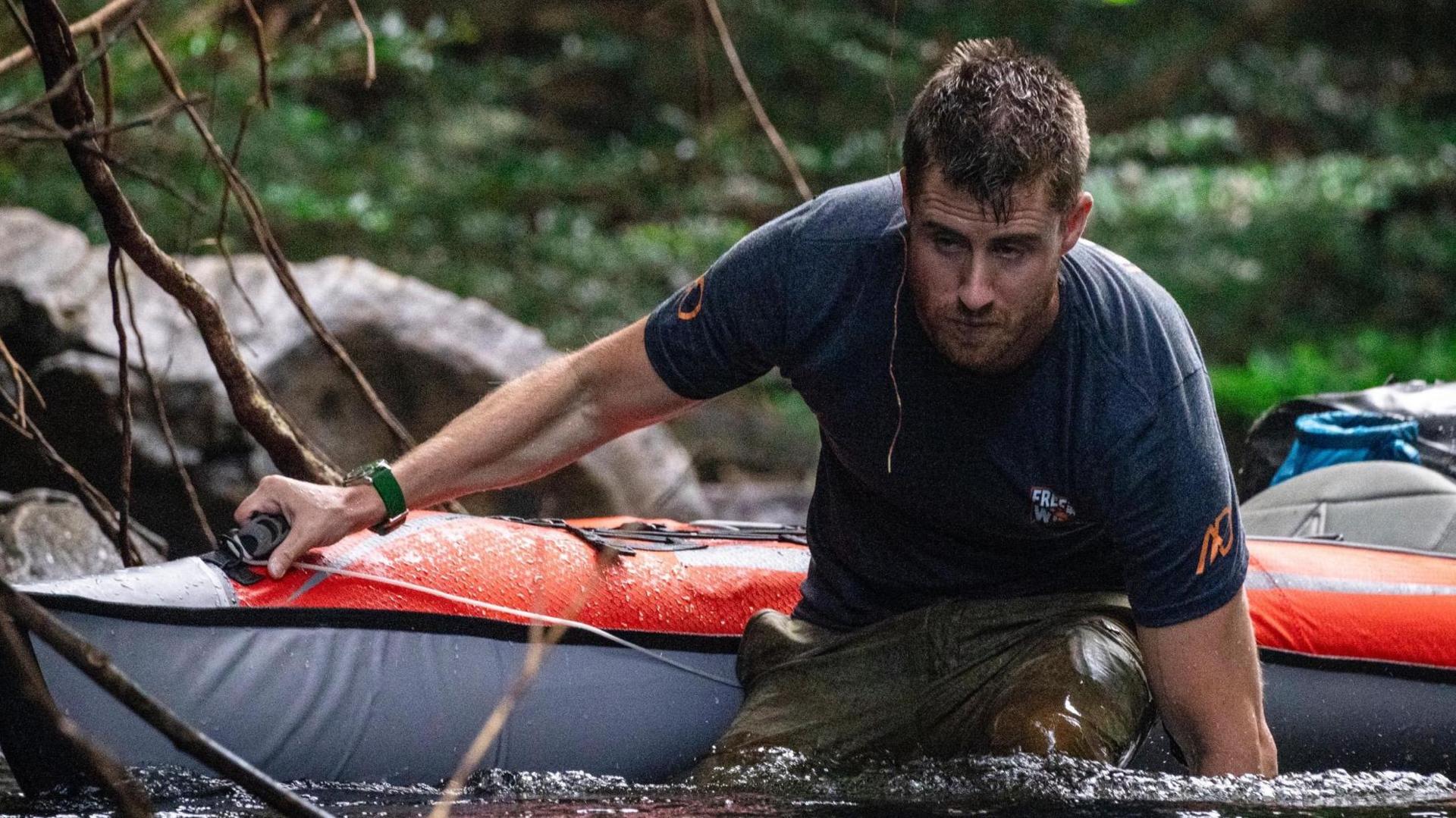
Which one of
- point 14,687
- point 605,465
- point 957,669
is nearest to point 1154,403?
point 957,669

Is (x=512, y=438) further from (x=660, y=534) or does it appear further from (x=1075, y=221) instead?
(x=1075, y=221)

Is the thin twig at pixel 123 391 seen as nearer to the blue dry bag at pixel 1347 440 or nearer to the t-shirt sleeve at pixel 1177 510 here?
the t-shirt sleeve at pixel 1177 510

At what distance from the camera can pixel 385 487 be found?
9.21 feet

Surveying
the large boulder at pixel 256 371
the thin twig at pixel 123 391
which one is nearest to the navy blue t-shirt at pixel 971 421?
the thin twig at pixel 123 391

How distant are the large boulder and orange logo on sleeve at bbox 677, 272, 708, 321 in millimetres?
1892

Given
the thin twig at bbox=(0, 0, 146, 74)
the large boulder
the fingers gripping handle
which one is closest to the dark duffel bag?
the large boulder

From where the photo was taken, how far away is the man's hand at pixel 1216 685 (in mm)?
2590

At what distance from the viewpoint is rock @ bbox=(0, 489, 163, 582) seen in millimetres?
3898

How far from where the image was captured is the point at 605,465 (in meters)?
6.02

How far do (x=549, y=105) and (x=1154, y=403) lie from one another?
10299 mm

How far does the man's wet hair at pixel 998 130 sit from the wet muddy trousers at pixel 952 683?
817mm

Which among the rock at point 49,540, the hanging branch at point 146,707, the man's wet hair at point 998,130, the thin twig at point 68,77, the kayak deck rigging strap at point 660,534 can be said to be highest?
the thin twig at point 68,77

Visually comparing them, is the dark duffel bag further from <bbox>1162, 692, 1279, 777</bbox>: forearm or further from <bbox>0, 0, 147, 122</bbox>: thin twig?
Answer: <bbox>0, 0, 147, 122</bbox>: thin twig

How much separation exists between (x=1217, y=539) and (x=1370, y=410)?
67.2 inches
